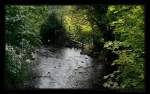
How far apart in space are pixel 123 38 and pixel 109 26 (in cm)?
27

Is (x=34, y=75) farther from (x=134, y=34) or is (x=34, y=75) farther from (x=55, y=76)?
(x=134, y=34)

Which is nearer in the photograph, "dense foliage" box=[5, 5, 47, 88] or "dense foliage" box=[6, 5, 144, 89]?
"dense foliage" box=[6, 5, 144, 89]

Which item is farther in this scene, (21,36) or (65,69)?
(21,36)

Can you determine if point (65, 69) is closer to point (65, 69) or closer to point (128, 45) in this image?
point (65, 69)

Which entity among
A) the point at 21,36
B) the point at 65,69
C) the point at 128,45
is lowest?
A: the point at 65,69

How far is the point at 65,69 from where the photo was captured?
4023 mm

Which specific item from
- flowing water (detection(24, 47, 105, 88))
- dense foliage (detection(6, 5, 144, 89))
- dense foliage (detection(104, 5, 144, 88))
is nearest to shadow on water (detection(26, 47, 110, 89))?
flowing water (detection(24, 47, 105, 88))

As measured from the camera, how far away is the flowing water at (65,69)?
3777 millimetres

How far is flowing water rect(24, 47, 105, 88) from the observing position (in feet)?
12.4

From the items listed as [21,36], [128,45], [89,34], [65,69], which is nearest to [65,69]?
[65,69]

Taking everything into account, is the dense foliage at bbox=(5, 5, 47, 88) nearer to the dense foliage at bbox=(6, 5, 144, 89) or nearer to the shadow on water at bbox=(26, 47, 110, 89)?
the dense foliage at bbox=(6, 5, 144, 89)

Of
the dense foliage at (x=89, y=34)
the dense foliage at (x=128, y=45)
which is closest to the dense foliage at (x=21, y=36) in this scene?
the dense foliage at (x=89, y=34)

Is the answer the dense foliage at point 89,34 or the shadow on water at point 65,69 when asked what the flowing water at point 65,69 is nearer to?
the shadow on water at point 65,69

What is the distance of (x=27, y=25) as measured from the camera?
13.0 ft
